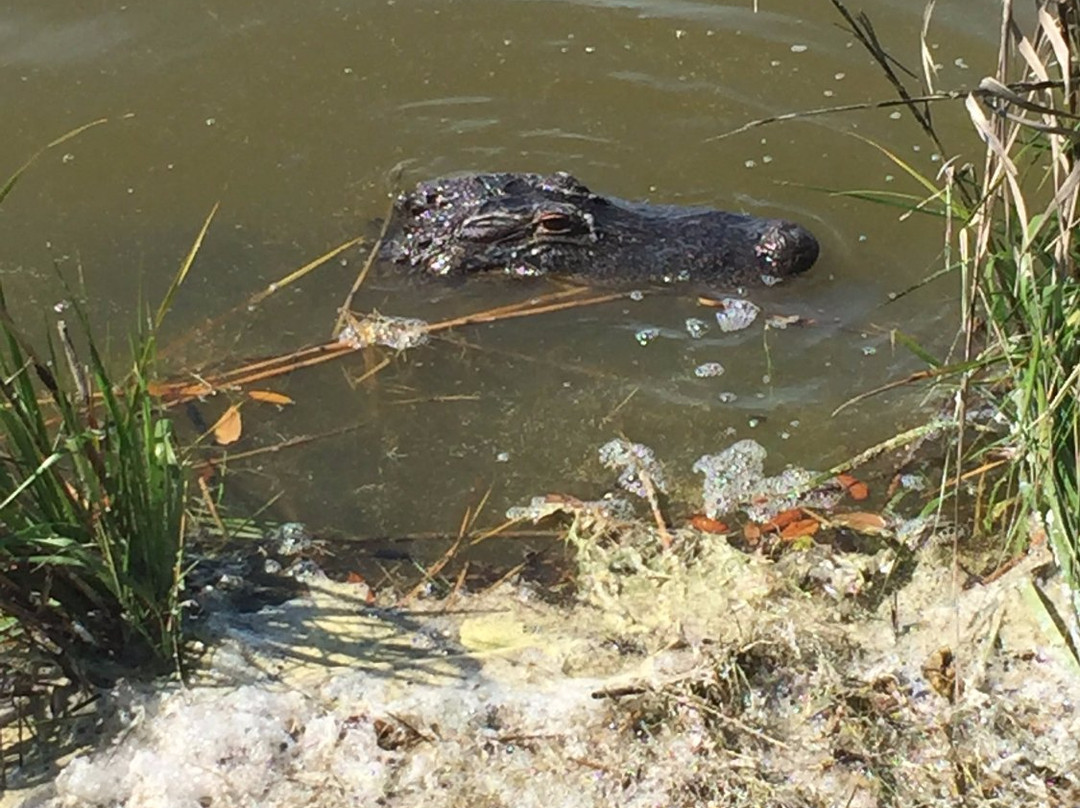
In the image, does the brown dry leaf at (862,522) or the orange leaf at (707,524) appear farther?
the orange leaf at (707,524)

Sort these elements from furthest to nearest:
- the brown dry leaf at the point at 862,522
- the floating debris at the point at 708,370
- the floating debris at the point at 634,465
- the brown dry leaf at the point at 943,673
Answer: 1. the floating debris at the point at 708,370
2. the floating debris at the point at 634,465
3. the brown dry leaf at the point at 862,522
4. the brown dry leaf at the point at 943,673

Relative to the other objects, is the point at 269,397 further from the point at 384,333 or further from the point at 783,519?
the point at 783,519

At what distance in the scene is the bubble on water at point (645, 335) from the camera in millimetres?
4766

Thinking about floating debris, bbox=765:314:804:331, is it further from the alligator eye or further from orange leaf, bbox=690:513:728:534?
orange leaf, bbox=690:513:728:534

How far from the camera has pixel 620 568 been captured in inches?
138

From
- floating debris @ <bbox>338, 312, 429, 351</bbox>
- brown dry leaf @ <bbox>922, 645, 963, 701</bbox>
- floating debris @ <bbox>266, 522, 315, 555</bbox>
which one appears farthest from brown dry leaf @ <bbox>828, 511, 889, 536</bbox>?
floating debris @ <bbox>338, 312, 429, 351</bbox>

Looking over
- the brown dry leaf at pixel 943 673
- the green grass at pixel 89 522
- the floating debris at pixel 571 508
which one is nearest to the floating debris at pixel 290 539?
the floating debris at pixel 571 508

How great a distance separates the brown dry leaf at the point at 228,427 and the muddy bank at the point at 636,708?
3.72ft

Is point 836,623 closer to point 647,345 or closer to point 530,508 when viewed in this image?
point 530,508

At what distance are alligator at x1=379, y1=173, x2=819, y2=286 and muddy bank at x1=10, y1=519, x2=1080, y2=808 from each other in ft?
6.52

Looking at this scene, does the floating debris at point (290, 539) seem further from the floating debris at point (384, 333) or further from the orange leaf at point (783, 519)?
the orange leaf at point (783, 519)

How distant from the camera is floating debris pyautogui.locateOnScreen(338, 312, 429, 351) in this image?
4.78 meters

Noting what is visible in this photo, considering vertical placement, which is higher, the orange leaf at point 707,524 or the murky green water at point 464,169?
the murky green water at point 464,169

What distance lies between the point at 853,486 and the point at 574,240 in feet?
5.58
